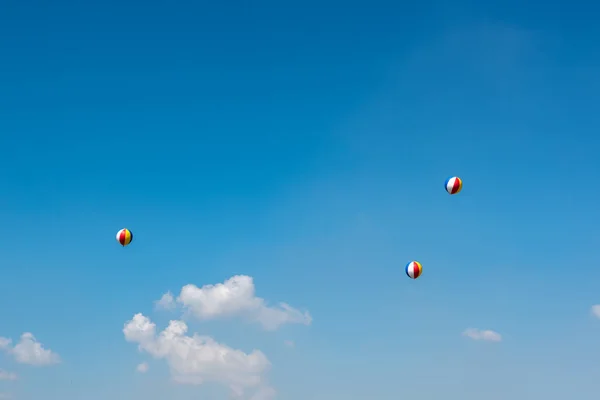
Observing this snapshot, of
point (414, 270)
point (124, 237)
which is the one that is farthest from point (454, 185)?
point (124, 237)

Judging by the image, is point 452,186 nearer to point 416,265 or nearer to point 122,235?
point 416,265

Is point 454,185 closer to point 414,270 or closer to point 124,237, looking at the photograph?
point 414,270

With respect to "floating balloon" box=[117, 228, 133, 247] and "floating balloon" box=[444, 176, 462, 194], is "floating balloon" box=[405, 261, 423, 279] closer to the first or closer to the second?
"floating balloon" box=[444, 176, 462, 194]

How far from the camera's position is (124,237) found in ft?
307

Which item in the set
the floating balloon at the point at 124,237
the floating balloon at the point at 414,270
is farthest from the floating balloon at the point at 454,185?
the floating balloon at the point at 124,237

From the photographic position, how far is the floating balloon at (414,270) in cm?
9156

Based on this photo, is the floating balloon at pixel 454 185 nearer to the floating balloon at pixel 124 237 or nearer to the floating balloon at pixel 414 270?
the floating balloon at pixel 414 270

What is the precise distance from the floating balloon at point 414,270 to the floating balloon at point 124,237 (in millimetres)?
40722

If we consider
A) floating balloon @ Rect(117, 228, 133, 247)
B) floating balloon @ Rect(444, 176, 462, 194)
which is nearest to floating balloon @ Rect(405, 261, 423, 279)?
floating balloon @ Rect(444, 176, 462, 194)

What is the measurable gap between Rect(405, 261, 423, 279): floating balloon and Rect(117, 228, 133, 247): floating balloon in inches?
1603

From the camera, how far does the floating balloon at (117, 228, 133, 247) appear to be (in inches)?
Answer: 3676

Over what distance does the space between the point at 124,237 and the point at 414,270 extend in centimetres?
4237

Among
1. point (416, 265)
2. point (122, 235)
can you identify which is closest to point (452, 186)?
point (416, 265)

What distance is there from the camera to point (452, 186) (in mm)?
88812
